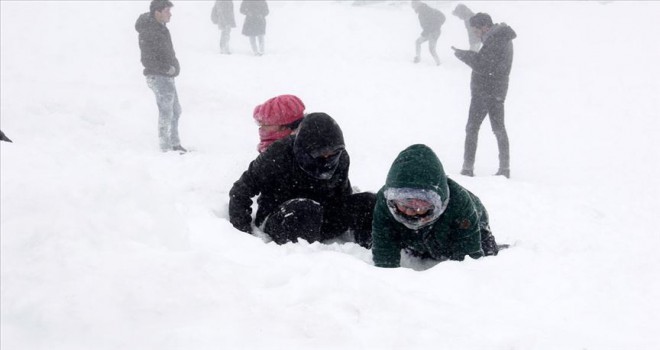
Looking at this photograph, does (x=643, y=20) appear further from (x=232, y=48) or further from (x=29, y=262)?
(x=29, y=262)

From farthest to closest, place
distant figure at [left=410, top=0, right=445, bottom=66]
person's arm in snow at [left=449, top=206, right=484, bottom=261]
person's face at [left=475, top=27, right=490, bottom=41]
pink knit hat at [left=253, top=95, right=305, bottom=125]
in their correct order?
distant figure at [left=410, top=0, right=445, bottom=66] → person's face at [left=475, top=27, right=490, bottom=41] → pink knit hat at [left=253, top=95, right=305, bottom=125] → person's arm in snow at [left=449, top=206, right=484, bottom=261]

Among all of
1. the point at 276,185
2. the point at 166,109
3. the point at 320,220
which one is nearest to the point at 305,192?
the point at 276,185

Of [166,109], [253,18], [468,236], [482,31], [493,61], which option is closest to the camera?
[468,236]

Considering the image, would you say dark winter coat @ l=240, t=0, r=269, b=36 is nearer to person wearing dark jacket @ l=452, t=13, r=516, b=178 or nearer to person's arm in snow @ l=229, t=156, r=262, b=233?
person wearing dark jacket @ l=452, t=13, r=516, b=178

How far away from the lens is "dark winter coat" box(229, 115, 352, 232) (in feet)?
11.3

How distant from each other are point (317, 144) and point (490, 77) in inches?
139

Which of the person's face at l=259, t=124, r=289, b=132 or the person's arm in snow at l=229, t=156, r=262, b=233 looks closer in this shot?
the person's arm in snow at l=229, t=156, r=262, b=233

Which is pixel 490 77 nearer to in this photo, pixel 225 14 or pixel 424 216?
pixel 424 216

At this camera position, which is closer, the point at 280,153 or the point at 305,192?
the point at 280,153

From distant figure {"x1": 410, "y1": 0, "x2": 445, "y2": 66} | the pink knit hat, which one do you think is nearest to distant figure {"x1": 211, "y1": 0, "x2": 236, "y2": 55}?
distant figure {"x1": 410, "y1": 0, "x2": 445, "y2": 66}

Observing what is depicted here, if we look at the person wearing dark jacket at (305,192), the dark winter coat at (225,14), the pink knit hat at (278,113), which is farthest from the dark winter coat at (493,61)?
the dark winter coat at (225,14)

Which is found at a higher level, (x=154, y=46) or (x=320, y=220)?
(x=154, y=46)

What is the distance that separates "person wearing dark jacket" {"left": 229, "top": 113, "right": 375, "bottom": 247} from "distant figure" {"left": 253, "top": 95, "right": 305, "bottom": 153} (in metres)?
0.46

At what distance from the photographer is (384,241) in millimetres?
3080
